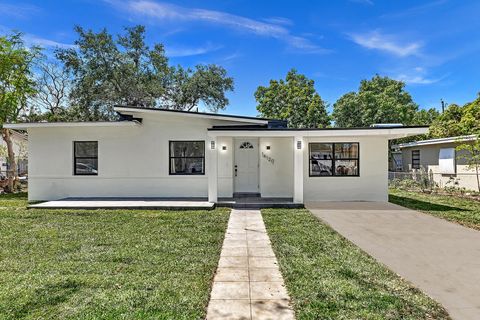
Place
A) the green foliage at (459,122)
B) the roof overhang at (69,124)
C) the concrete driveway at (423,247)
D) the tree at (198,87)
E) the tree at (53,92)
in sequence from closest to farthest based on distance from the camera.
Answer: the concrete driveway at (423,247)
the roof overhang at (69,124)
the green foliage at (459,122)
the tree at (53,92)
the tree at (198,87)

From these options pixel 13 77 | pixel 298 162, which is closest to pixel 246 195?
pixel 298 162

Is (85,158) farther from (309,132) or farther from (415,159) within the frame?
(415,159)

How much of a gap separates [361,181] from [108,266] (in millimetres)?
9180

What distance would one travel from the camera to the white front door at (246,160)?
1156 centimetres

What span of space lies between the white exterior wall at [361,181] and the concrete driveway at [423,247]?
57.2 inches

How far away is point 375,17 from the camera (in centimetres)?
1378

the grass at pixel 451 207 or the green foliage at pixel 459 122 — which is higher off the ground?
the green foliage at pixel 459 122

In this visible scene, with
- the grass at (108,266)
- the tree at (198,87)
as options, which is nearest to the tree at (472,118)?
the grass at (108,266)

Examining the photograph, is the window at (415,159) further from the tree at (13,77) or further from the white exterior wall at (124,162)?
the tree at (13,77)

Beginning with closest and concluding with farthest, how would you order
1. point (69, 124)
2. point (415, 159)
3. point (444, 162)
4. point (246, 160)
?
point (69, 124) → point (246, 160) → point (444, 162) → point (415, 159)

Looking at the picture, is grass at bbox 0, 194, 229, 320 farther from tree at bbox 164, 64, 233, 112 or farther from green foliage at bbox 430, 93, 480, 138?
tree at bbox 164, 64, 233, 112

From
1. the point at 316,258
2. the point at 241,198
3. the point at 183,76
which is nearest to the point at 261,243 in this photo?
the point at 316,258

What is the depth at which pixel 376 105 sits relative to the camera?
25.2m

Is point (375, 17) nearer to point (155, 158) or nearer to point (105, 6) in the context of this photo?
point (155, 158)
